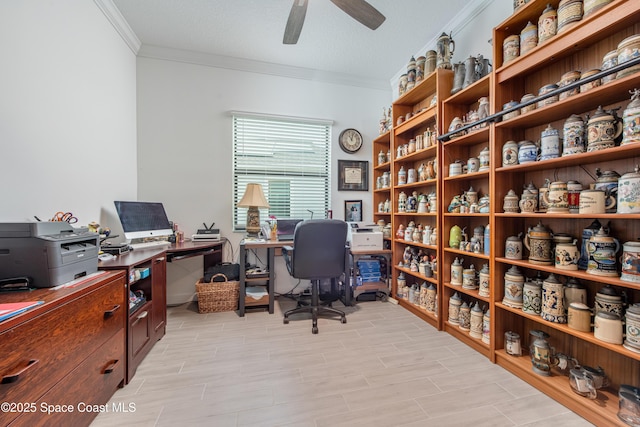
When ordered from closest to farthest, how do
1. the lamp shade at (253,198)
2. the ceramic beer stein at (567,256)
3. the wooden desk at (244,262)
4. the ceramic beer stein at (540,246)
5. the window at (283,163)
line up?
the ceramic beer stein at (567,256), the ceramic beer stein at (540,246), the wooden desk at (244,262), the lamp shade at (253,198), the window at (283,163)

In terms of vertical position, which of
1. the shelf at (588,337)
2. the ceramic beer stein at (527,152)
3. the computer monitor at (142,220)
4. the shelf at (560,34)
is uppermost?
the shelf at (560,34)

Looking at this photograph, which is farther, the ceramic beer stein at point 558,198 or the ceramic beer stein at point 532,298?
the ceramic beer stein at point 532,298

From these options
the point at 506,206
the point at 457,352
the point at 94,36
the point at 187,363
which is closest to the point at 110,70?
the point at 94,36

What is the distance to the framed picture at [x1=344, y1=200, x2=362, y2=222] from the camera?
11.7ft

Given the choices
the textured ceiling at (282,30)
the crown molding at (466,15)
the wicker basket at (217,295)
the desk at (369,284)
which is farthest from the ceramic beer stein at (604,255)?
the wicker basket at (217,295)

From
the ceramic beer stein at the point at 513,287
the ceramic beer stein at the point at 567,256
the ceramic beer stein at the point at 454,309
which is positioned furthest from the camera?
the ceramic beer stein at the point at 454,309

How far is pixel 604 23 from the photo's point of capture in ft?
4.14

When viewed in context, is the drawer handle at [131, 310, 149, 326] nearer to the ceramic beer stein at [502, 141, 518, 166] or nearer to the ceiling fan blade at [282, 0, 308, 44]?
the ceiling fan blade at [282, 0, 308, 44]

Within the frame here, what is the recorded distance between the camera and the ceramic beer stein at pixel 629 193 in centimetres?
116

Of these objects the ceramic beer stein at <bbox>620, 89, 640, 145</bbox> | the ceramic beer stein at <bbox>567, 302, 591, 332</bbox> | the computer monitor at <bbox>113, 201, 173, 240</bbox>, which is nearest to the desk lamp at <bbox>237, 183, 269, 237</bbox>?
the computer monitor at <bbox>113, 201, 173, 240</bbox>

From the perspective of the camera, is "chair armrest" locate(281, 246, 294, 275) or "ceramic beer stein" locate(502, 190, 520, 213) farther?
"chair armrest" locate(281, 246, 294, 275)

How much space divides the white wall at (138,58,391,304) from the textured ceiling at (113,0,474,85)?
0.93 feet

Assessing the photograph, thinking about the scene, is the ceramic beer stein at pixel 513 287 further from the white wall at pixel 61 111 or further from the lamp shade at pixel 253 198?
the white wall at pixel 61 111

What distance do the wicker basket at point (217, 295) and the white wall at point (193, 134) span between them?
18.1 inches
